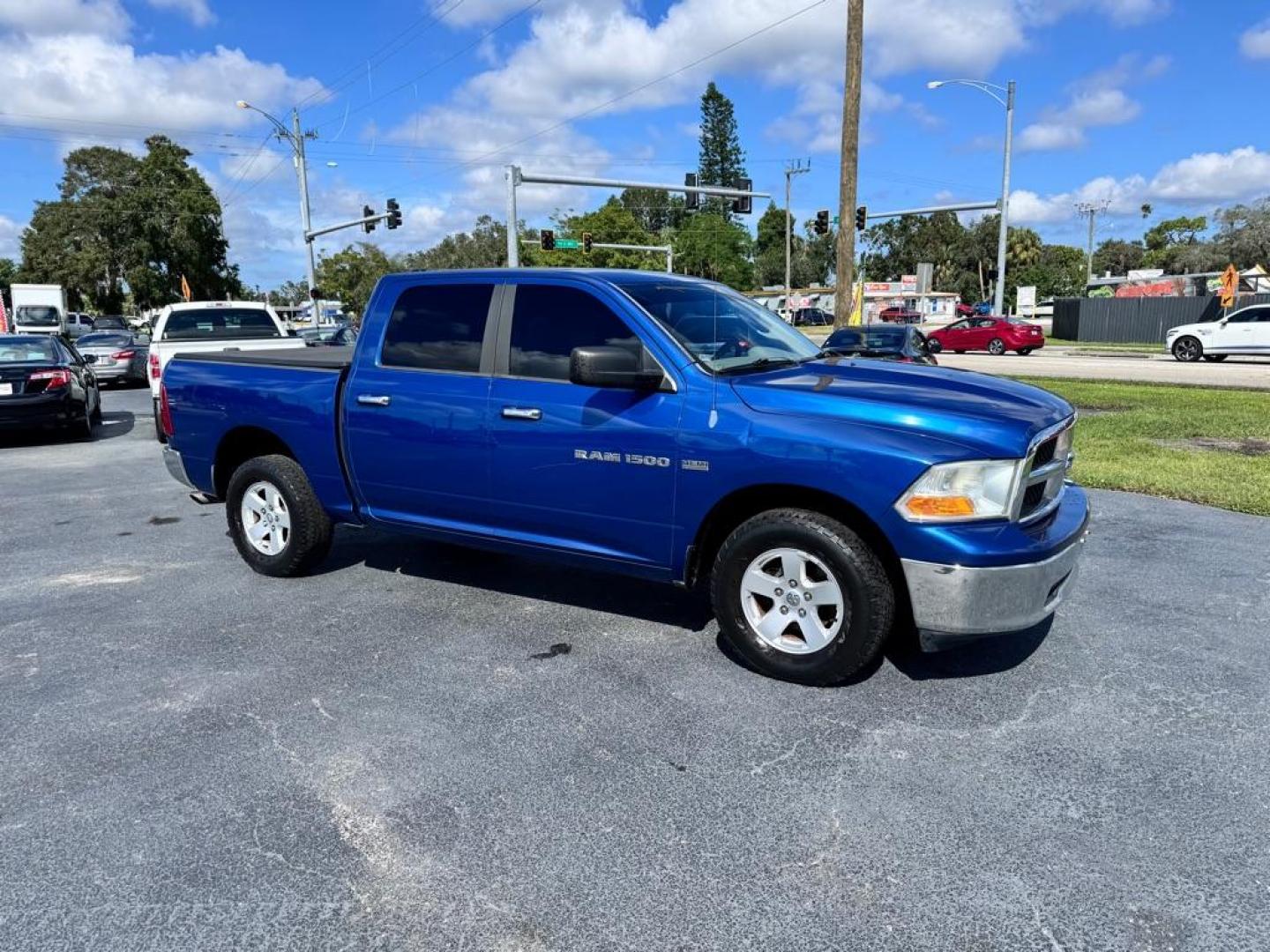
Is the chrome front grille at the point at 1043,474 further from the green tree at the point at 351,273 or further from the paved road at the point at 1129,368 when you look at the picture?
the green tree at the point at 351,273

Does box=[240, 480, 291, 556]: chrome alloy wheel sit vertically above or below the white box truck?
below

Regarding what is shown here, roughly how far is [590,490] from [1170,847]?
2.69 meters

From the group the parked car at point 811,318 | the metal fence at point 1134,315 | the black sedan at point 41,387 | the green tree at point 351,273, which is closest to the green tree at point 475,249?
the green tree at point 351,273

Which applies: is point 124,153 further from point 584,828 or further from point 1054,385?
point 584,828

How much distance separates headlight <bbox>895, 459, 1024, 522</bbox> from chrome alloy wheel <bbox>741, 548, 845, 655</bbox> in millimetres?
510

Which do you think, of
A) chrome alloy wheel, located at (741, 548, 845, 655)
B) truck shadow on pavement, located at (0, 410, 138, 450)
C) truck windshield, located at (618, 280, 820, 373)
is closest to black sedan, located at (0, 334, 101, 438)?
truck shadow on pavement, located at (0, 410, 138, 450)

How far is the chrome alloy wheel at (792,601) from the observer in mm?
3902

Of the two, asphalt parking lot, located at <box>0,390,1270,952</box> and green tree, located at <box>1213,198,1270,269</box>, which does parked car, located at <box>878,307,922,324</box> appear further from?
asphalt parking lot, located at <box>0,390,1270,952</box>

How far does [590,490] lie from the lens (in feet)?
14.3

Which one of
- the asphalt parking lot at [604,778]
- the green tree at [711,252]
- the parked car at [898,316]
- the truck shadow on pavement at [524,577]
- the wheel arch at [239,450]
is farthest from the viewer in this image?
the green tree at [711,252]

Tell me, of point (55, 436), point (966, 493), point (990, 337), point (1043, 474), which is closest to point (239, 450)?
point (966, 493)

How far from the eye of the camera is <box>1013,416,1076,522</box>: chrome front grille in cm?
367

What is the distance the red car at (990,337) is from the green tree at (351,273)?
72.3m

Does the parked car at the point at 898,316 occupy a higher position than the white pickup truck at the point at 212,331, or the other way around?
the parked car at the point at 898,316
